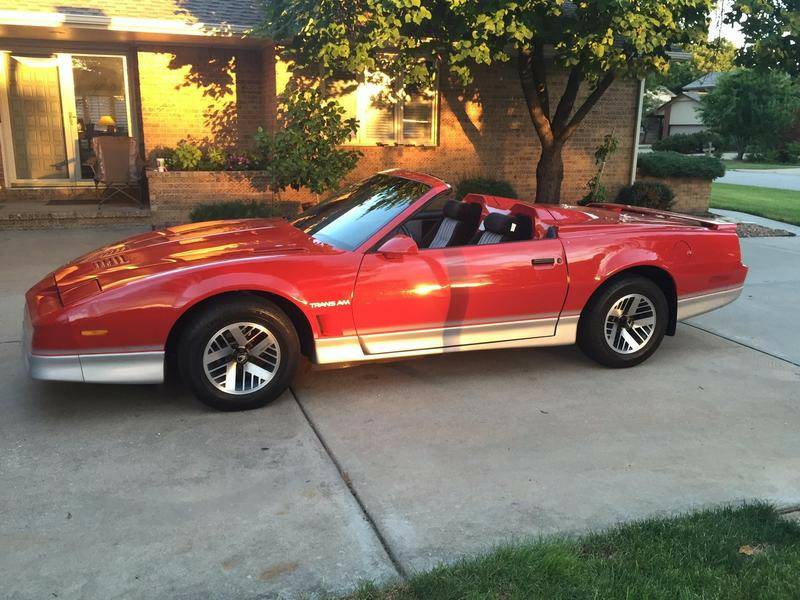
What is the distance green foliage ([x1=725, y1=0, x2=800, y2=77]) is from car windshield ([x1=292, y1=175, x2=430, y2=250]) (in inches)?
239

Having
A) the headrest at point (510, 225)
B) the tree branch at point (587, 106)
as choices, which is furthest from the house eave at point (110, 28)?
the headrest at point (510, 225)

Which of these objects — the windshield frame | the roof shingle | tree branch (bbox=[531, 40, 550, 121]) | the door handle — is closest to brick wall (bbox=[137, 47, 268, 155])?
the roof shingle

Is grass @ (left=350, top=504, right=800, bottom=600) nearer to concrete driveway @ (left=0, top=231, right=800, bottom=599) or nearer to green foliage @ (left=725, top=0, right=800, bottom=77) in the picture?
concrete driveway @ (left=0, top=231, right=800, bottom=599)

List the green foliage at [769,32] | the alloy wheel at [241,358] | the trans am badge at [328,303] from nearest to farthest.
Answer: the alloy wheel at [241,358], the trans am badge at [328,303], the green foliage at [769,32]

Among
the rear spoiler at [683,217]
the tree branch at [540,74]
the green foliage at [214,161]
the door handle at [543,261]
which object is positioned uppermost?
the tree branch at [540,74]

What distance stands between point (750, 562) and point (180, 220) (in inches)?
386

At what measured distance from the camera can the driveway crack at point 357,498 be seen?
289cm

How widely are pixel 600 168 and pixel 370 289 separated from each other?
10.5 meters

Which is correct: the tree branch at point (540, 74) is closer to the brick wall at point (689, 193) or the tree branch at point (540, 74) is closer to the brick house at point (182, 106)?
the brick house at point (182, 106)

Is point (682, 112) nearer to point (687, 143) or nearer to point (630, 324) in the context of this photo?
point (687, 143)

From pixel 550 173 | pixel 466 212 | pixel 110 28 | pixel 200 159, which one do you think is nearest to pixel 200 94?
pixel 200 159

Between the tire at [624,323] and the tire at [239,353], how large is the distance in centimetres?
224

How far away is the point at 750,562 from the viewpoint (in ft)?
9.45

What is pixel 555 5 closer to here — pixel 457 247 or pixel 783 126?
pixel 457 247
